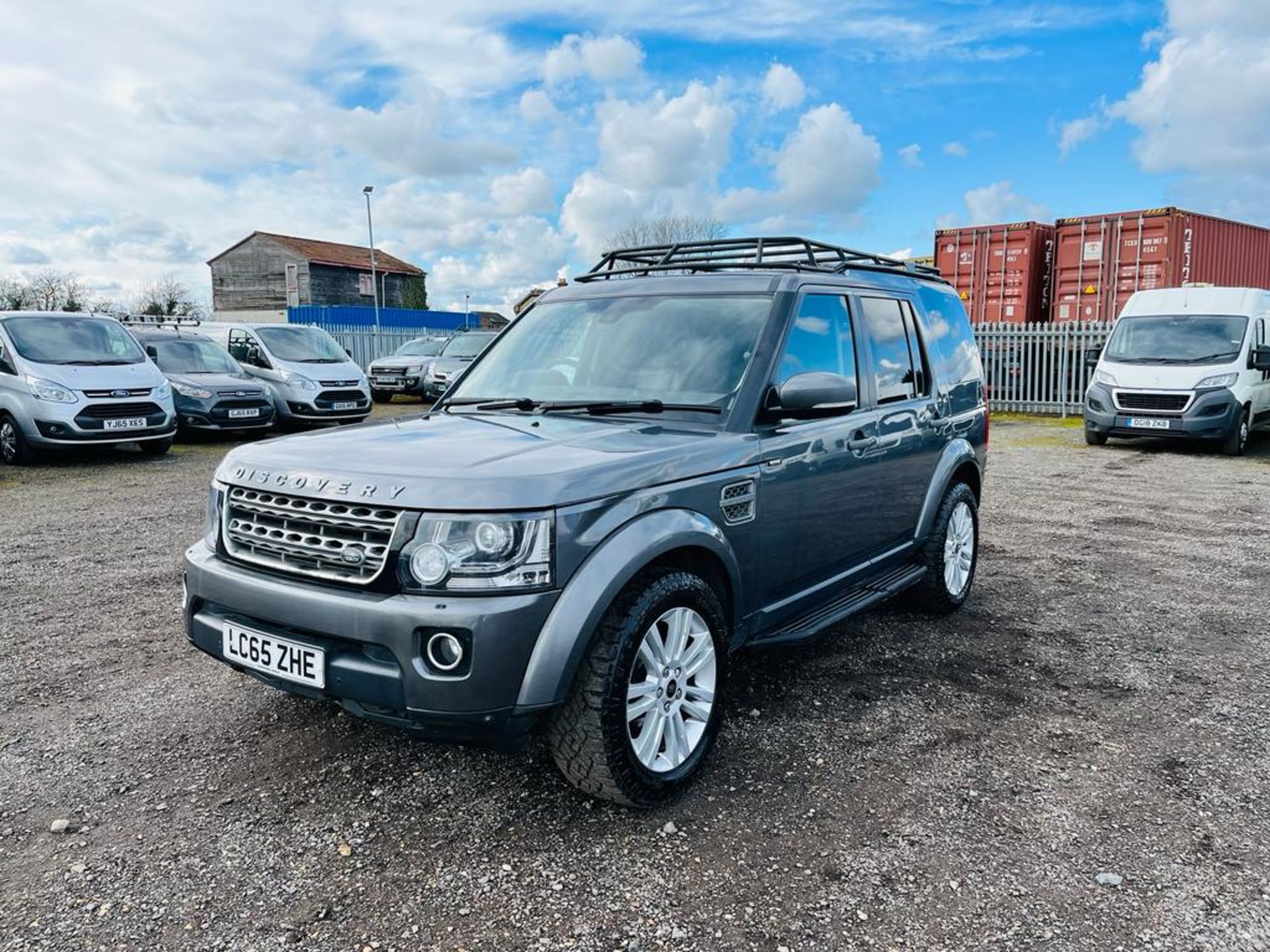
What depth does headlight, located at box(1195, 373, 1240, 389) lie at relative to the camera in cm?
1198

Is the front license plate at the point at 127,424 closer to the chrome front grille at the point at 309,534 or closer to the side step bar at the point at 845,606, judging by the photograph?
the chrome front grille at the point at 309,534

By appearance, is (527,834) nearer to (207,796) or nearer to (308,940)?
(308,940)

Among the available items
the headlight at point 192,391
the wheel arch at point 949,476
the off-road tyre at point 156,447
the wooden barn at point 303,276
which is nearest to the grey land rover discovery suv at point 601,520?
the wheel arch at point 949,476

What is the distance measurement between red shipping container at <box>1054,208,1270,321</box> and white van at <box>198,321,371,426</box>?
13.3m

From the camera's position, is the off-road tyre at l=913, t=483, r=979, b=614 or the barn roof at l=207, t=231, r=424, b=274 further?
the barn roof at l=207, t=231, r=424, b=274

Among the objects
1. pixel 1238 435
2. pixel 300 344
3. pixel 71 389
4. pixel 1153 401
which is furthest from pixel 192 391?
pixel 1238 435

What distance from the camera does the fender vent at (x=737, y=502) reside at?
3361 mm

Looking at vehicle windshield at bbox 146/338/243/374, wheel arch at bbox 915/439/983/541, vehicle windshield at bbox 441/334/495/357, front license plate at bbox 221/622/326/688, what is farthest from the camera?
vehicle windshield at bbox 441/334/495/357

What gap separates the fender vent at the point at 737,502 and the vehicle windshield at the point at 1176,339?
11.4 meters

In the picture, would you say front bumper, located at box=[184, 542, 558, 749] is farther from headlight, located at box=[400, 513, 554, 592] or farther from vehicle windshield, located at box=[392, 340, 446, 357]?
vehicle windshield, located at box=[392, 340, 446, 357]

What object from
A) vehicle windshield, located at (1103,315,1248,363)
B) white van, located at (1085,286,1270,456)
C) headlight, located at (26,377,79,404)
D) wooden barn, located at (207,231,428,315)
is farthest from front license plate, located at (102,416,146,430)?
wooden barn, located at (207,231,428,315)

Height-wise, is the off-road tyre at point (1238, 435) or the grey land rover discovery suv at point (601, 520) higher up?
the grey land rover discovery suv at point (601, 520)

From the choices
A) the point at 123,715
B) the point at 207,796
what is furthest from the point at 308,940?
the point at 123,715

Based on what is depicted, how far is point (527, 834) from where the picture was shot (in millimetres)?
2975
